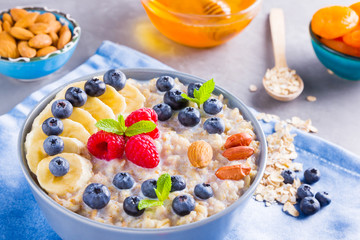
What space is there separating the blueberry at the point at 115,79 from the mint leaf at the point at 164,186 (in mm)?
475

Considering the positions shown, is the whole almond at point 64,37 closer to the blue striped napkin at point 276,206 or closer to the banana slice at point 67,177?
the blue striped napkin at point 276,206

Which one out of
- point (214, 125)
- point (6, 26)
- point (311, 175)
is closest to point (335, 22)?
point (311, 175)

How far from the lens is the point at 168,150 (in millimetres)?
1418

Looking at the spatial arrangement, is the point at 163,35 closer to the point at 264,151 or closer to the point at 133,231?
the point at 264,151

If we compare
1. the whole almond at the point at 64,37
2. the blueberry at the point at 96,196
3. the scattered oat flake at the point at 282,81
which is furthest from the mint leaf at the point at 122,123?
the scattered oat flake at the point at 282,81

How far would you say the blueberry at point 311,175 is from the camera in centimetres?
176

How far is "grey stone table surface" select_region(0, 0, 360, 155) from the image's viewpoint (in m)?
2.15

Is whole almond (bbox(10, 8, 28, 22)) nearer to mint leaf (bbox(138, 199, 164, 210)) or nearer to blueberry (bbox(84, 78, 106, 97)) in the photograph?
blueberry (bbox(84, 78, 106, 97))

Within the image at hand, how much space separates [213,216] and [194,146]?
0.84ft

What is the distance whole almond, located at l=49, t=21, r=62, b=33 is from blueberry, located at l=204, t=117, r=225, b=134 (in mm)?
1151

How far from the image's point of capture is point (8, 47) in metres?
2.08

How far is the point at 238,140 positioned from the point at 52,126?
2.01 feet

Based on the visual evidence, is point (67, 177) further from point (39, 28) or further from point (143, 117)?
point (39, 28)

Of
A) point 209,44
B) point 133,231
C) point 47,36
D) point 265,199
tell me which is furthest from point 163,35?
point 133,231
